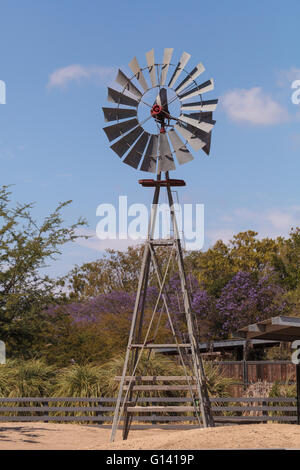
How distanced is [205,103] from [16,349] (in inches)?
514

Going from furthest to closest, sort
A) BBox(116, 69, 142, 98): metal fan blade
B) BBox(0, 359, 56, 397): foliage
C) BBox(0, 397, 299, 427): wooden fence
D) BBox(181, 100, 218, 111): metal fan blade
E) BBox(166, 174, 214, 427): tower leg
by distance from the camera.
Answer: BBox(0, 359, 56, 397): foliage
BBox(0, 397, 299, 427): wooden fence
BBox(116, 69, 142, 98): metal fan blade
BBox(181, 100, 218, 111): metal fan blade
BBox(166, 174, 214, 427): tower leg

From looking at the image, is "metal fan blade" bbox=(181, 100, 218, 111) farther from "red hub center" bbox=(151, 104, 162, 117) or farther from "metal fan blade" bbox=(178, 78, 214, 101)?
"red hub center" bbox=(151, 104, 162, 117)

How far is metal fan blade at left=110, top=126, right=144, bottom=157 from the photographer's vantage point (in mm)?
13156

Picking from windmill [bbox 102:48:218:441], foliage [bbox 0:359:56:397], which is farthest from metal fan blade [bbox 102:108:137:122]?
foliage [bbox 0:359:56:397]

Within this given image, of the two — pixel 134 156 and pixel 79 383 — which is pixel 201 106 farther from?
pixel 79 383

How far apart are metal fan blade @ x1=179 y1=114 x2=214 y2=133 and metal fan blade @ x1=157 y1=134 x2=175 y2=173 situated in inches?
23.4

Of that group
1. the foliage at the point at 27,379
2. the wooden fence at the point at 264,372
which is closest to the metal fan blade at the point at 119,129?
the foliage at the point at 27,379

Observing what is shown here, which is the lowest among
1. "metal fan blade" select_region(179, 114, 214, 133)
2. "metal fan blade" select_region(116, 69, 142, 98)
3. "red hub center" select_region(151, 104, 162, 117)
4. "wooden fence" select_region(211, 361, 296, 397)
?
"wooden fence" select_region(211, 361, 296, 397)

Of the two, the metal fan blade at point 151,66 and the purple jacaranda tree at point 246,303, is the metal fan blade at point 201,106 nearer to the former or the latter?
the metal fan blade at point 151,66

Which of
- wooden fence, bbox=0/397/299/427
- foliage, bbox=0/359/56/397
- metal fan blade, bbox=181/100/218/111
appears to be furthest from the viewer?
foliage, bbox=0/359/56/397

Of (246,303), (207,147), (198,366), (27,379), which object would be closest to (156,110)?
(207,147)

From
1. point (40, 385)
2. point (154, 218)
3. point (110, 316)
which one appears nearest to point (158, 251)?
point (110, 316)

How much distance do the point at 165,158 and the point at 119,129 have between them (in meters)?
1.25

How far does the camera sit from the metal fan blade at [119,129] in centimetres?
1326
